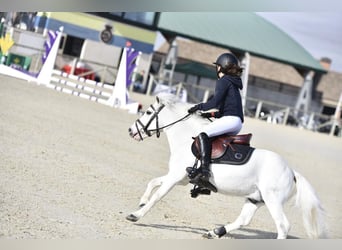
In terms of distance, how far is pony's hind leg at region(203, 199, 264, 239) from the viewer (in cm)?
498

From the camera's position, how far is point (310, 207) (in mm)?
5098

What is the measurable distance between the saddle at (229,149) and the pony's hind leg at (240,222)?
39 cm

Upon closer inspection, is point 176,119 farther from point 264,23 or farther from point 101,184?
point 264,23

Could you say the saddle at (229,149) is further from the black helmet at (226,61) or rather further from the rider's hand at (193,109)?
the black helmet at (226,61)

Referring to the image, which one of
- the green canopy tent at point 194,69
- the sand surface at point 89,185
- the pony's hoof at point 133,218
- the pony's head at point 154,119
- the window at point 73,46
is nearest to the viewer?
the sand surface at point 89,185

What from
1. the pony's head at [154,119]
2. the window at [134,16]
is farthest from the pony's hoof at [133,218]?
the window at [134,16]

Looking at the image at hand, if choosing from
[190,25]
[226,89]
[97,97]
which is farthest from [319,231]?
[190,25]

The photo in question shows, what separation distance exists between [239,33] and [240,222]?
76.4 ft

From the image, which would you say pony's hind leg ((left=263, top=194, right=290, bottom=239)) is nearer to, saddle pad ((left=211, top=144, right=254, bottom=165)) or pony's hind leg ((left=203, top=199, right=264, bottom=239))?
pony's hind leg ((left=203, top=199, right=264, bottom=239))

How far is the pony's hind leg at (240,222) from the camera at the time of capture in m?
4.98

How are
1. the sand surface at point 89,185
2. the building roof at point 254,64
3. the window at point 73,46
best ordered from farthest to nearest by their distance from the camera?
1. the building roof at point 254,64
2. the window at point 73,46
3. the sand surface at point 89,185

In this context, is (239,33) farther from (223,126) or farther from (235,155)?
(235,155)

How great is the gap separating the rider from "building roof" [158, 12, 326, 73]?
20.0 meters
